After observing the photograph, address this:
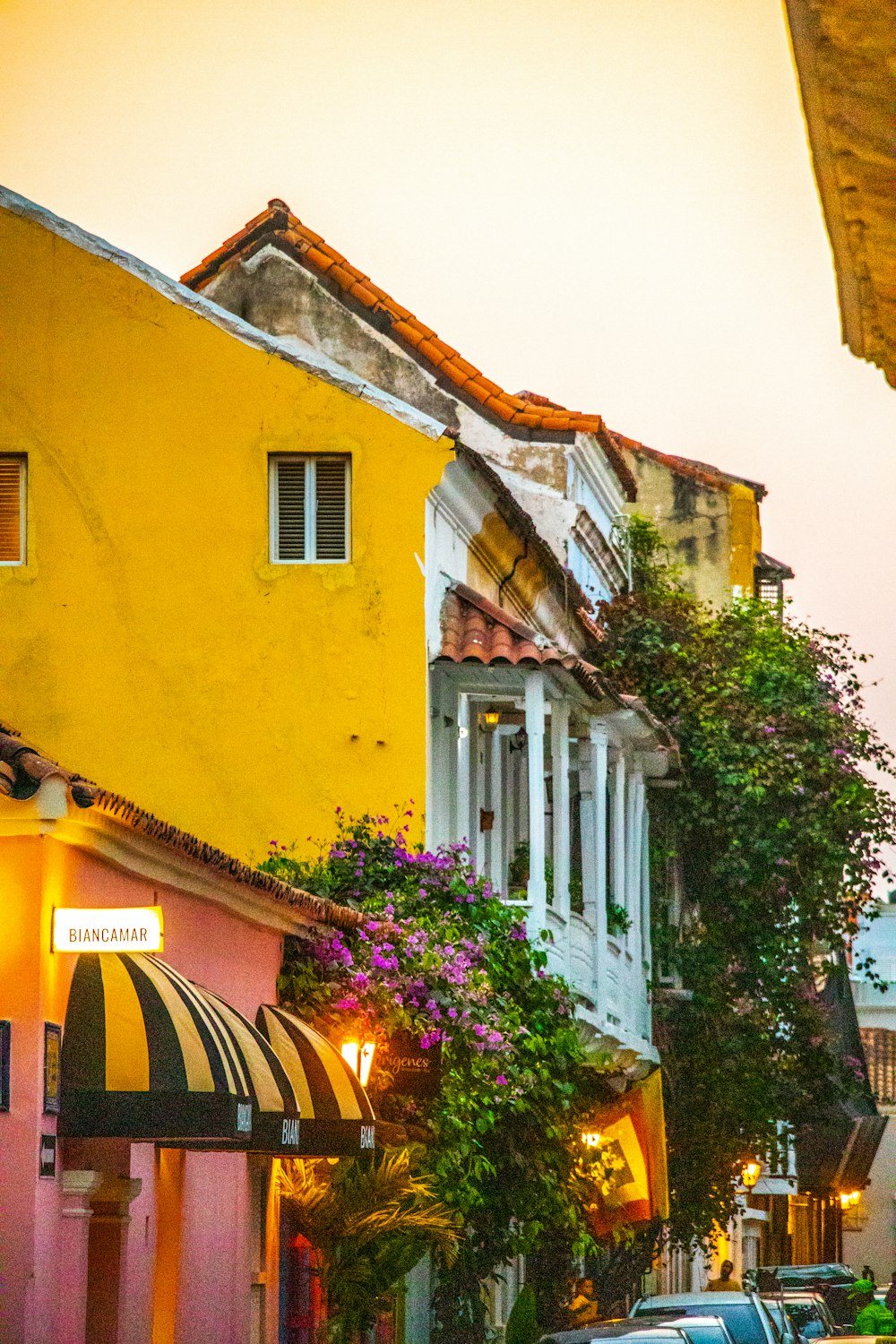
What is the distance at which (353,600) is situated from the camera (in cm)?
2039

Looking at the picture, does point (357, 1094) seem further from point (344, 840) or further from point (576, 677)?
point (576, 677)

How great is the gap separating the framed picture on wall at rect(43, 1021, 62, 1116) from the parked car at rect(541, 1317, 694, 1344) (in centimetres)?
403

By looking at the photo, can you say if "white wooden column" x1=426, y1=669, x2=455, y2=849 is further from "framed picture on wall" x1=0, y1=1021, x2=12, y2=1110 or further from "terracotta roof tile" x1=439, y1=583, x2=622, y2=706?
"framed picture on wall" x1=0, y1=1021, x2=12, y2=1110

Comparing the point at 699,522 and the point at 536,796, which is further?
the point at 699,522

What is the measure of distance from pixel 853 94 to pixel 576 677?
40.0 ft

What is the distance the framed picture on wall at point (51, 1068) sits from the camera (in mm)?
11648

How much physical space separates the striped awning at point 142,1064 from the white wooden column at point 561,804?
27.6 ft

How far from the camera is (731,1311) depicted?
17172 mm

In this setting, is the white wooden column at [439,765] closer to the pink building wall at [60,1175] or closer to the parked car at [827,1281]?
the pink building wall at [60,1175]

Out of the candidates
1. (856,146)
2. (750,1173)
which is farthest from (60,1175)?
(750,1173)

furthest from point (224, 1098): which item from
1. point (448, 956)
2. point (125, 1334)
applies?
point (448, 956)

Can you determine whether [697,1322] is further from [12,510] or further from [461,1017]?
[12,510]

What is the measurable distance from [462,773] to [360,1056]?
5.48 metres

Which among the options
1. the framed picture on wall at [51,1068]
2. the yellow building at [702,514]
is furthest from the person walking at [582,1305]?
the yellow building at [702,514]
